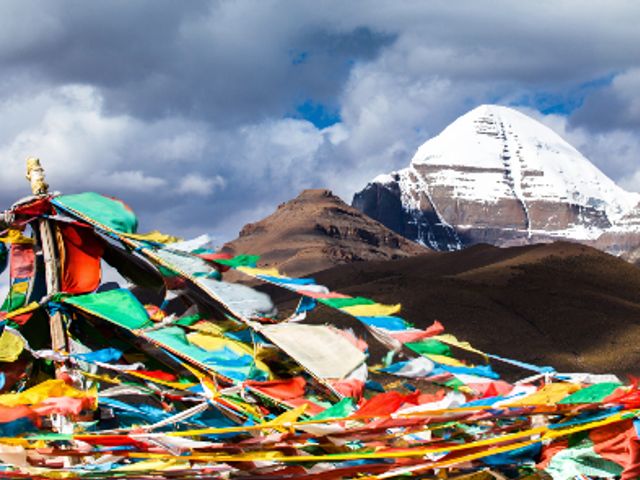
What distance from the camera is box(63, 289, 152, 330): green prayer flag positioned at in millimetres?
4613

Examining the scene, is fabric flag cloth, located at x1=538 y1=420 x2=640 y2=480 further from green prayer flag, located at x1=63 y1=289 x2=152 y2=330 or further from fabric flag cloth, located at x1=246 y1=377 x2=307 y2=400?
green prayer flag, located at x1=63 y1=289 x2=152 y2=330

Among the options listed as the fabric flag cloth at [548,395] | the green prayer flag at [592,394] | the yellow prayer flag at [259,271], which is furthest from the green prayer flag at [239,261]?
the green prayer flag at [592,394]

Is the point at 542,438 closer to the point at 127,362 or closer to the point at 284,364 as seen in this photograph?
the point at 284,364

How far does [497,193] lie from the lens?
549 ft

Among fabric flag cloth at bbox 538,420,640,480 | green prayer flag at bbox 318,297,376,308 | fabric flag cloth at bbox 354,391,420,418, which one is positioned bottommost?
fabric flag cloth at bbox 538,420,640,480

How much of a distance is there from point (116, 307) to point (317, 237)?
7359cm

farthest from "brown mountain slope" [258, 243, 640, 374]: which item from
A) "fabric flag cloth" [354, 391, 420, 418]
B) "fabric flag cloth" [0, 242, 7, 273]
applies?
"fabric flag cloth" [354, 391, 420, 418]

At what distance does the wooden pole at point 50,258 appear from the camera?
4.80m

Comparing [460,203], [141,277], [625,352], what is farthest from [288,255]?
[460,203]

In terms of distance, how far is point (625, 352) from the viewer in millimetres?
25922

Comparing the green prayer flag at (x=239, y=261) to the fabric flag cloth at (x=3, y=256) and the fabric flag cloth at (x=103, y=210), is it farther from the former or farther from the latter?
the fabric flag cloth at (x=3, y=256)

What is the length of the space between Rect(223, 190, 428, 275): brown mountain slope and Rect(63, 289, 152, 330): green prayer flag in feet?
203

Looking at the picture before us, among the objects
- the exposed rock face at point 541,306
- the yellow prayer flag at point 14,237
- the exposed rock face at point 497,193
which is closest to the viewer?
the yellow prayer flag at point 14,237

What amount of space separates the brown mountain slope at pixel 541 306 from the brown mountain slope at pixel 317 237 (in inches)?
1029
